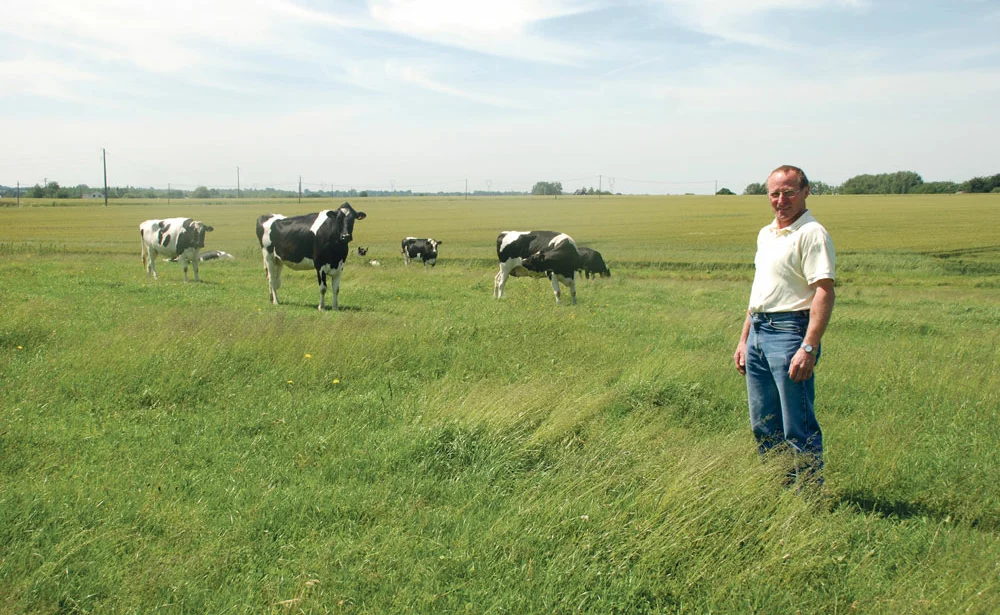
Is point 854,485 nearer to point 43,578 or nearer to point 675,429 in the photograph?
point 675,429

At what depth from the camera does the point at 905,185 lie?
391ft

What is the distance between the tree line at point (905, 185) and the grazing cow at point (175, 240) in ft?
376

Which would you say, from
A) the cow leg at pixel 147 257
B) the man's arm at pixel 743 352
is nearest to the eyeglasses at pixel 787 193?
the man's arm at pixel 743 352

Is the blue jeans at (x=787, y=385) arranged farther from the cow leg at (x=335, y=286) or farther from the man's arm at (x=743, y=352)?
the cow leg at (x=335, y=286)

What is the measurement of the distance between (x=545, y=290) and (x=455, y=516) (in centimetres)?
1428

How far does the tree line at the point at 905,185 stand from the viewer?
10806 cm

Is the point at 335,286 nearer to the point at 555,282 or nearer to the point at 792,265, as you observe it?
the point at 555,282

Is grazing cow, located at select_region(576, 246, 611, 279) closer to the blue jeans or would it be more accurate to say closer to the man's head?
the blue jeans

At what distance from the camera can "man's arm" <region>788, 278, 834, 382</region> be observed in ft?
14.2

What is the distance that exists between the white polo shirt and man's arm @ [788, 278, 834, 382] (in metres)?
0.08

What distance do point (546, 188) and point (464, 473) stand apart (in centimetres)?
17578

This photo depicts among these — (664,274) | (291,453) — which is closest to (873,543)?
(291,453)

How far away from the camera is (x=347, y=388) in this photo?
7.06m

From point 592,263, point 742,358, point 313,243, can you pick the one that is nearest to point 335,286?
point 313,243
